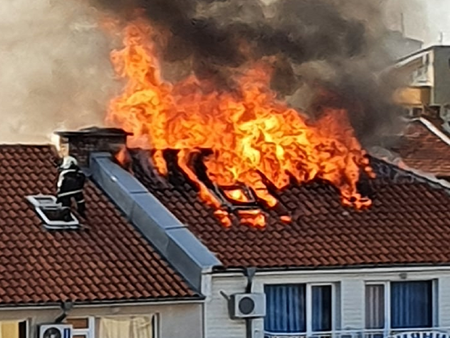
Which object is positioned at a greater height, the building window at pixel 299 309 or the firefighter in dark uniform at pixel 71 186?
the firefighter in dark uniform at pixel 71 186

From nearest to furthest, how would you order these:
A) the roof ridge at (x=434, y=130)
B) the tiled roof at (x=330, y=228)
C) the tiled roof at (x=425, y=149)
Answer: the tiled roof at (x=330, y=228)
the tiled roof at (x=425, y=149)
the roof ridge at (x=434, y=130)

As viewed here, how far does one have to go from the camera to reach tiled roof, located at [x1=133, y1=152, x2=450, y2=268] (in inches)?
796

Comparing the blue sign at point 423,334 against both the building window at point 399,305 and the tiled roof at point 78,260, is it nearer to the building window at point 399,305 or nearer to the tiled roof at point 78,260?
the building window at point 399,305

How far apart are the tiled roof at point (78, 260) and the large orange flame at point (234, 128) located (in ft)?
8.78

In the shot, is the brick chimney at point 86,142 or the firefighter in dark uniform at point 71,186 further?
the brick chimney at point 86,142

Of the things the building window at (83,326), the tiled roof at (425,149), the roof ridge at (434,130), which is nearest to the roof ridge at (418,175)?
the tiled roof at (425,149)

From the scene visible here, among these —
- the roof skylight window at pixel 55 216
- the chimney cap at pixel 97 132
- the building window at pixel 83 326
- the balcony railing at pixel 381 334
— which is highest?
the chimney cap at pixel 97 132

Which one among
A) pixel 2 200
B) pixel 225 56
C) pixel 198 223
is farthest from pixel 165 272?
pixel 225 56

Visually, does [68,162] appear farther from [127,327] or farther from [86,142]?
[127,327]

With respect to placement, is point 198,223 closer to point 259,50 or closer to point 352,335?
point 352,335

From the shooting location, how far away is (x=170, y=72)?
24.8m

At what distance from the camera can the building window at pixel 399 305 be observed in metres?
20.4

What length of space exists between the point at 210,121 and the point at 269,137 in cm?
131

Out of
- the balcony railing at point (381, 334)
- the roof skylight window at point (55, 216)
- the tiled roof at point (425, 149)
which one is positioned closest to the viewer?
the balcony railing at point (381, 334)
